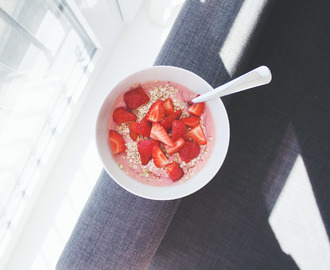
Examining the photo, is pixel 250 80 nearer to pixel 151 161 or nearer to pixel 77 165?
pixel 151 161

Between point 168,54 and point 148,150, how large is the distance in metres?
0.29

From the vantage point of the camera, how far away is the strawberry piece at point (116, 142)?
705 millimetres

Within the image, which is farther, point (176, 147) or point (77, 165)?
point (77, 165)

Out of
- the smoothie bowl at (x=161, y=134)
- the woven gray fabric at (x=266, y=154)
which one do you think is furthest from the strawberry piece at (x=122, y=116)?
the woven gray fabric at (x=266, y=154)

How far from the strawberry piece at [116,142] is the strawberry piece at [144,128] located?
1.8 inches

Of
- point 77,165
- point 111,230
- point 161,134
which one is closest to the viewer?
point 161,134

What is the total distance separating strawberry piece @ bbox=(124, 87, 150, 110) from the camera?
0.70 meters

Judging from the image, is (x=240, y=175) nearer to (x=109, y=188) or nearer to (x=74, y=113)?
(x=109, y=188)

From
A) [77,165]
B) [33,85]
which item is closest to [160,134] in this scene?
[33,85]

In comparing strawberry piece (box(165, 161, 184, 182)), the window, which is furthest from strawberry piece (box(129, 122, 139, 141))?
the window

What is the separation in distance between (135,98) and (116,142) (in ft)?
0.37

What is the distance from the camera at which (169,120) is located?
699 millimetres

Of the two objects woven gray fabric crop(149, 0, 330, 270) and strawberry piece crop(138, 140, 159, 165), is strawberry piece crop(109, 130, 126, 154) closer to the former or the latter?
strawberry piece crop(138, 140, 159, 165)

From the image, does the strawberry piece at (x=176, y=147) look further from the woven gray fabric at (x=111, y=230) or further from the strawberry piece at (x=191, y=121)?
the woven gray fabric at (x=111, y=230)
